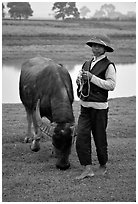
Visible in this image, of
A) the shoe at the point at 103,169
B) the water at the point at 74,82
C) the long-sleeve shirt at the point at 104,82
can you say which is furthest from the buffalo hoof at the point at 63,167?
the water at the point at 74,82

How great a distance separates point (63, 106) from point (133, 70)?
16179 mm

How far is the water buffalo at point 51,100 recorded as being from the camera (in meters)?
5.89

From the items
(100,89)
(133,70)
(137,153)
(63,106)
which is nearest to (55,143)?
(63,106)

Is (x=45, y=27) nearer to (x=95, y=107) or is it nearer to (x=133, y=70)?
(x=133, y=70)

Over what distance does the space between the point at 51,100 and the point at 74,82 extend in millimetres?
9739

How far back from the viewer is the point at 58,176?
575cm

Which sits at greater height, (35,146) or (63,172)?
(35,146)

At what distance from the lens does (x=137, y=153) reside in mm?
6652

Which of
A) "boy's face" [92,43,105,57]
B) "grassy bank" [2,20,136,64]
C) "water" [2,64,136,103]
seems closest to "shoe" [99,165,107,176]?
"boy's face" [92,43,105,57]

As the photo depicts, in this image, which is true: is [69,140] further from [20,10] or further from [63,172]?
[20,10]

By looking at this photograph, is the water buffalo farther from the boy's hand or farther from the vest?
the boy's hand

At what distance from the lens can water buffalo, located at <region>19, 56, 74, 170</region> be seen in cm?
589

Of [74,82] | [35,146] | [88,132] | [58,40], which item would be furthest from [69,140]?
[58,40]

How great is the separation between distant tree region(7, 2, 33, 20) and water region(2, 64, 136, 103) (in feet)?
21.1
